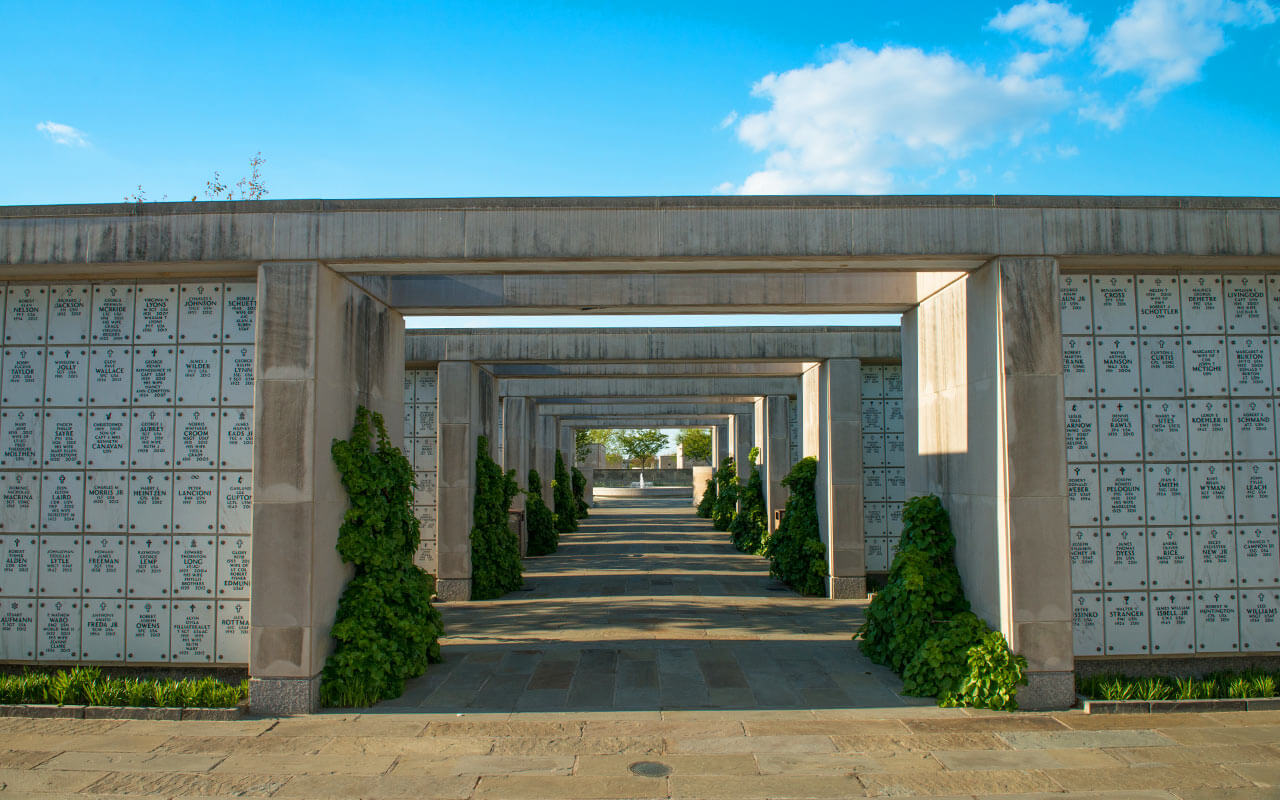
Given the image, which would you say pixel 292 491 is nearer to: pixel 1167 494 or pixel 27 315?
pixel 27 315

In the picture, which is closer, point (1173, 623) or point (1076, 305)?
point (1173, 623)

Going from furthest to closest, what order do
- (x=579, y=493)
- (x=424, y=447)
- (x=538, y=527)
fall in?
(x=579, y=493), (x=538, y=527), (x=424, y=447)

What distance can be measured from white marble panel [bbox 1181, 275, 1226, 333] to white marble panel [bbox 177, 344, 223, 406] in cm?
834

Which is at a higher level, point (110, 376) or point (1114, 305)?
point (1114, 305)

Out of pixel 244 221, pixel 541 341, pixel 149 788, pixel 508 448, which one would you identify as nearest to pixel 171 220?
pixel 244 221

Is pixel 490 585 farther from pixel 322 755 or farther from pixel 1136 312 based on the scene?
pixel 1136 312

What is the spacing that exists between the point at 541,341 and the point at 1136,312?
8.04 meters

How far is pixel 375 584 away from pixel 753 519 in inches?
521

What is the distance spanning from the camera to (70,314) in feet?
24.8

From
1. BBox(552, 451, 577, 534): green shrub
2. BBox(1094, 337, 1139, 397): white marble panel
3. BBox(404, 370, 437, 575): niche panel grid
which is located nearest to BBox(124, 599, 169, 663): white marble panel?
BBox(404, 370, 437, 575): niche panel grid

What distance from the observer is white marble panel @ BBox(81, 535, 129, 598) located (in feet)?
24.1

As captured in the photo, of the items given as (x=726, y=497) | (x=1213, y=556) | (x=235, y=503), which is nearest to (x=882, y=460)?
(x=1213, y=556)

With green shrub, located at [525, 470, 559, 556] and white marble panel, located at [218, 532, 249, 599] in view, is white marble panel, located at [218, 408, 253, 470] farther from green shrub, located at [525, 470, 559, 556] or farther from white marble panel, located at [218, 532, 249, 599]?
green shrub, located at [525, 470, 559, 556]

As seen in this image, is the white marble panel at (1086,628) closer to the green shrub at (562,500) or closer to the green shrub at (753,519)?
the green shrub at (753,519)
